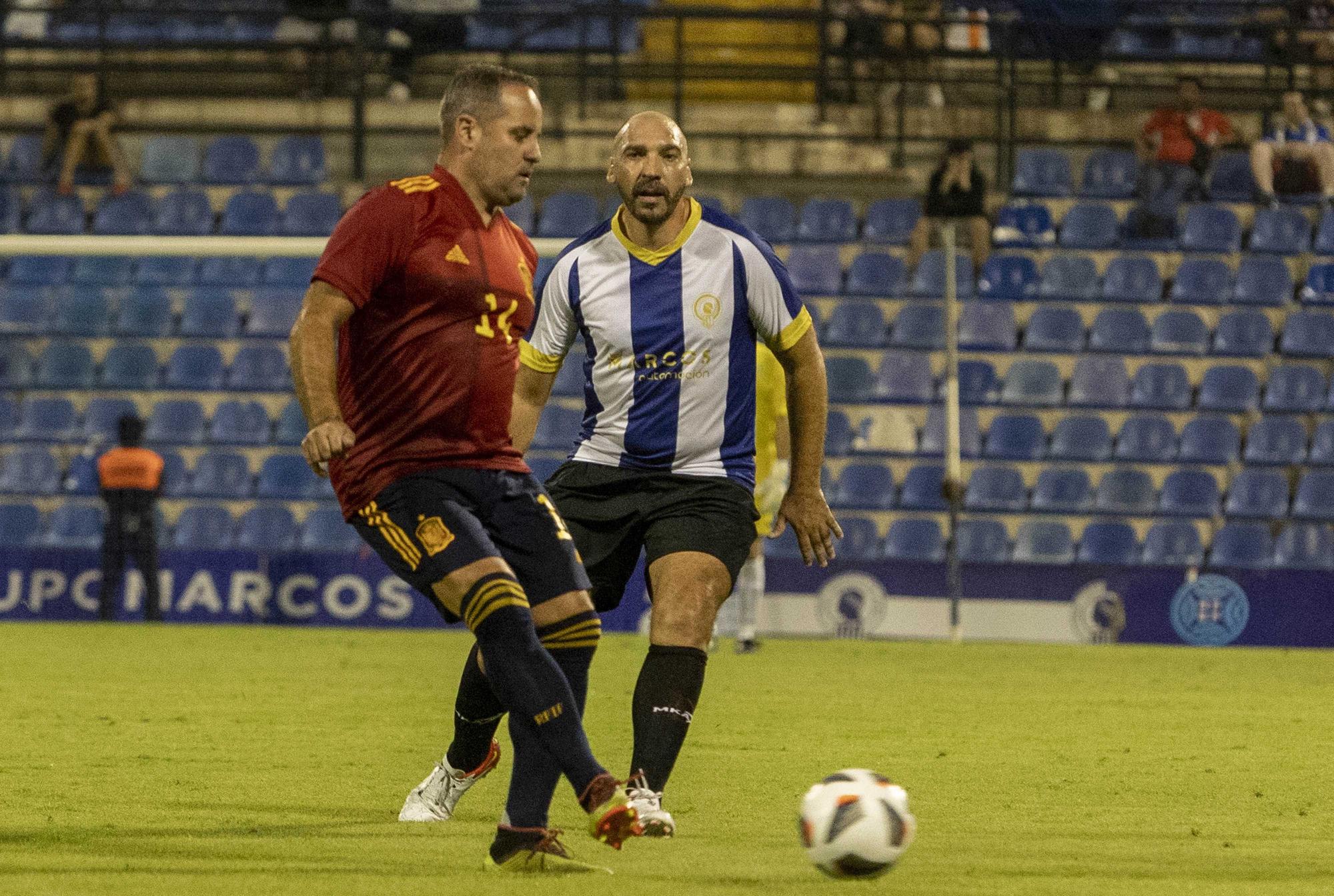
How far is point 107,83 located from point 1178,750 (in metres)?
15.6

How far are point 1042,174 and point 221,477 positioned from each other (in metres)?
8.42

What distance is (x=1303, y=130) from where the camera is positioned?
18500 millimetres

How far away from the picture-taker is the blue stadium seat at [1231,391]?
17.6 metres

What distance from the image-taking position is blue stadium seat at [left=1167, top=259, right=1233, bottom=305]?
1836 centimetres

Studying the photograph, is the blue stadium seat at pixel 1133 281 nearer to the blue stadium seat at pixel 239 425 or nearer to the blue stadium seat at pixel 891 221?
the blue stadium seat at pixel 891 221

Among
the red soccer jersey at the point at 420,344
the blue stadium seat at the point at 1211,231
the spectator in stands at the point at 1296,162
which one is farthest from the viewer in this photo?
the blue stadium seat at the point at 1211,231

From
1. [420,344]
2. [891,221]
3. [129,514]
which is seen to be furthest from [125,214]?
[420,344]

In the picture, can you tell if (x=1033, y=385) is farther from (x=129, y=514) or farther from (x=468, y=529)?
(x=468, y=529)

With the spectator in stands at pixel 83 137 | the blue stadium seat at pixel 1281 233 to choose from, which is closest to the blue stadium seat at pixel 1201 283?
the blue stadium seat at pixel 1281 233

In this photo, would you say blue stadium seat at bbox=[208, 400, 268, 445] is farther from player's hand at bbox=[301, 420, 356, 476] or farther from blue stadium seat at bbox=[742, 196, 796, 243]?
player's hand at bbox=[301, 420, 356, 476]

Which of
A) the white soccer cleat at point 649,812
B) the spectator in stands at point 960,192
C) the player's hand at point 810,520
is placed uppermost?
the spectator in stands at point 960,192

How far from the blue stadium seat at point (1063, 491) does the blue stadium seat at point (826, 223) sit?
332 centimetres

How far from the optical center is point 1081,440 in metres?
17.3

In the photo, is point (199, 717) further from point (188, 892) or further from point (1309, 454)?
point (1309, 454)
